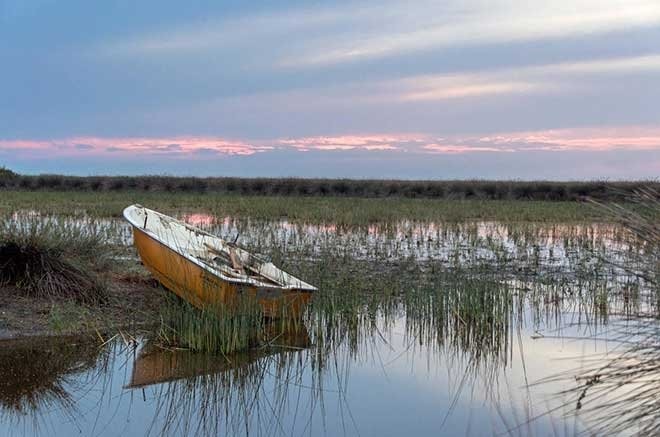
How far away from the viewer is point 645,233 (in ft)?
12.0

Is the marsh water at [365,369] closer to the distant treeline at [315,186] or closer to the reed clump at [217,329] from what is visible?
the reed clump at [217,329]

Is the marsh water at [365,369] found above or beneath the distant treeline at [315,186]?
beneath

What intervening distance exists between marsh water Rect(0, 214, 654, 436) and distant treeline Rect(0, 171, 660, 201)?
86.9ft

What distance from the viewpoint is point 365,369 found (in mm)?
6676

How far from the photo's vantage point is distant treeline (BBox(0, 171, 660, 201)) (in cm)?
3625

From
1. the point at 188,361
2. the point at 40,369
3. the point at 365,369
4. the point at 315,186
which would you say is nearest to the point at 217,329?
the point at 188,361

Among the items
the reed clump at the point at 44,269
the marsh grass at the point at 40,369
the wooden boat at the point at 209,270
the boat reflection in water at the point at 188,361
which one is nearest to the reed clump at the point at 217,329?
the boat reflection in water at the point at 188,361

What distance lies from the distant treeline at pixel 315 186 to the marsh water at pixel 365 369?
2650cm

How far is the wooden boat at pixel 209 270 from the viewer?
751 centimetres

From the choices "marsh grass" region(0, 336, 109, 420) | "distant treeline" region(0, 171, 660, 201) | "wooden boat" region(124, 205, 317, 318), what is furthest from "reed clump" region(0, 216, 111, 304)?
"distant treeline" region(0, 171, 660, 201)

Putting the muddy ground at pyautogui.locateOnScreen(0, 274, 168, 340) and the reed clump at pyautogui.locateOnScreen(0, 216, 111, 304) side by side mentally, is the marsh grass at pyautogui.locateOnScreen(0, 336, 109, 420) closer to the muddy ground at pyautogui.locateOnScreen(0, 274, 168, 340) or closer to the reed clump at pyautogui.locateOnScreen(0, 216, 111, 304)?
the muddy ground at pyautogui.locateOnScreen(0, 274, 168, 340)

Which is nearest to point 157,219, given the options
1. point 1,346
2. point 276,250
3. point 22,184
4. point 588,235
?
point 276,250

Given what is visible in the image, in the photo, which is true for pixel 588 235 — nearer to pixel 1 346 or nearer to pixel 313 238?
pixel 313 238

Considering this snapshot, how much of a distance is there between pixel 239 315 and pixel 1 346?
7.53ft
